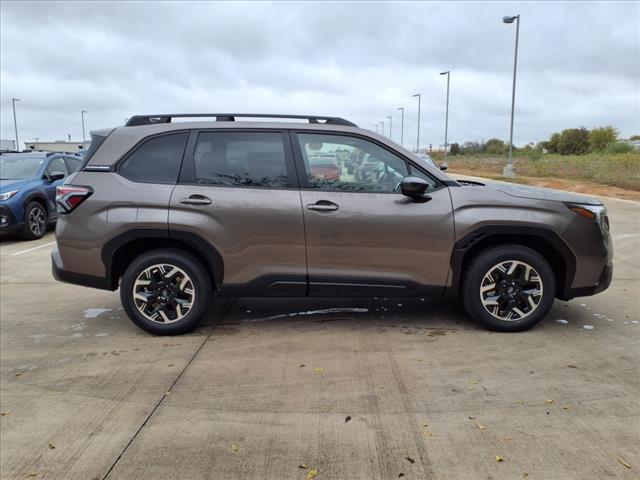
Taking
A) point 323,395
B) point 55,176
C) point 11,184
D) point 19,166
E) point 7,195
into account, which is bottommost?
point 323,395

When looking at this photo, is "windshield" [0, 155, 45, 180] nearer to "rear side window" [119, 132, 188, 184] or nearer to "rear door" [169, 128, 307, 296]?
"rear side window" [119, 132, 188, 184]

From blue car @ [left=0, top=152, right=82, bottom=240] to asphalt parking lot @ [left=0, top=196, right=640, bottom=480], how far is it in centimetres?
505

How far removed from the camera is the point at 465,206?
4.39 metres

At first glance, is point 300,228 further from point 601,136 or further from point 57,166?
point 601,136

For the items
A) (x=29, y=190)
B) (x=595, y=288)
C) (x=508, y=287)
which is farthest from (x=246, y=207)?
(x=29, y=190)

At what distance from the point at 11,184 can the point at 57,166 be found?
158cm

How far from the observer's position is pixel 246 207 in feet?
14.4

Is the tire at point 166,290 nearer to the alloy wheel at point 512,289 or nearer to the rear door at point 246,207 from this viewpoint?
the rear door at point 246,207

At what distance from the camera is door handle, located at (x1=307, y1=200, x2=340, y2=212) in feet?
14.3

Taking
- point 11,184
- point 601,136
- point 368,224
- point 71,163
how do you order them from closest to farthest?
point 368,224, point 11,184, point 71,163, point 601,136

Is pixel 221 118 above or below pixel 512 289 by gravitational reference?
above

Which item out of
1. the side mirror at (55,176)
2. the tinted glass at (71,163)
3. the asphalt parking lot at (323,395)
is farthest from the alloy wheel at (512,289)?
the tinted glass at (71,163)

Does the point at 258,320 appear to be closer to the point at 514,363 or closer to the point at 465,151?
the point at 514,363

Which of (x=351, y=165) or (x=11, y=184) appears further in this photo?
(x=11, y=184)
